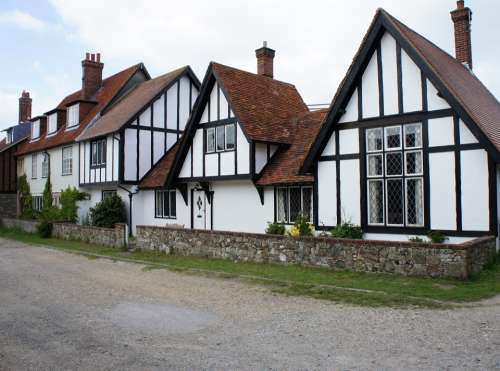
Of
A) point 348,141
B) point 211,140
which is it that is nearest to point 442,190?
point 348,141

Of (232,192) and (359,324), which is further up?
(232,192)

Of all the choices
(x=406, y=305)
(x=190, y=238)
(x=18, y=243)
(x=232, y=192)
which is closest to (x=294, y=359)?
(x=406, y=305)

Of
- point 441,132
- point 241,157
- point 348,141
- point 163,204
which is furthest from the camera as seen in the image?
point 163,204

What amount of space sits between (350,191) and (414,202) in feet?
6.90

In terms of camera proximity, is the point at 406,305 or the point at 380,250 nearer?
the point at 406,305

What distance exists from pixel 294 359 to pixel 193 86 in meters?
23.7

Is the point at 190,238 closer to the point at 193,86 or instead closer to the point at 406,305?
the point at 406,305

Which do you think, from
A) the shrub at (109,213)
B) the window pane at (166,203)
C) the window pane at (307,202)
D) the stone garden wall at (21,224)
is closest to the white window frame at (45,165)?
the stone garden wall at (21,224)

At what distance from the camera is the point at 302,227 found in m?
16.9

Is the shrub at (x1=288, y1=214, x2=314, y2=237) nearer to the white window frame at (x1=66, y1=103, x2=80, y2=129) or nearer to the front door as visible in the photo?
the front door

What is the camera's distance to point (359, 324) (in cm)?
776

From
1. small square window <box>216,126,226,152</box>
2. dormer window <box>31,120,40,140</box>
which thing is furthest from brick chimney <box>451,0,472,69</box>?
dormer window <box>31,120,40,140</box>

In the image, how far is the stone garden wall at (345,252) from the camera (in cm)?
1097

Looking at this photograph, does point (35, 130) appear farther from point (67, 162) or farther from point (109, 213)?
point (109, 213)
